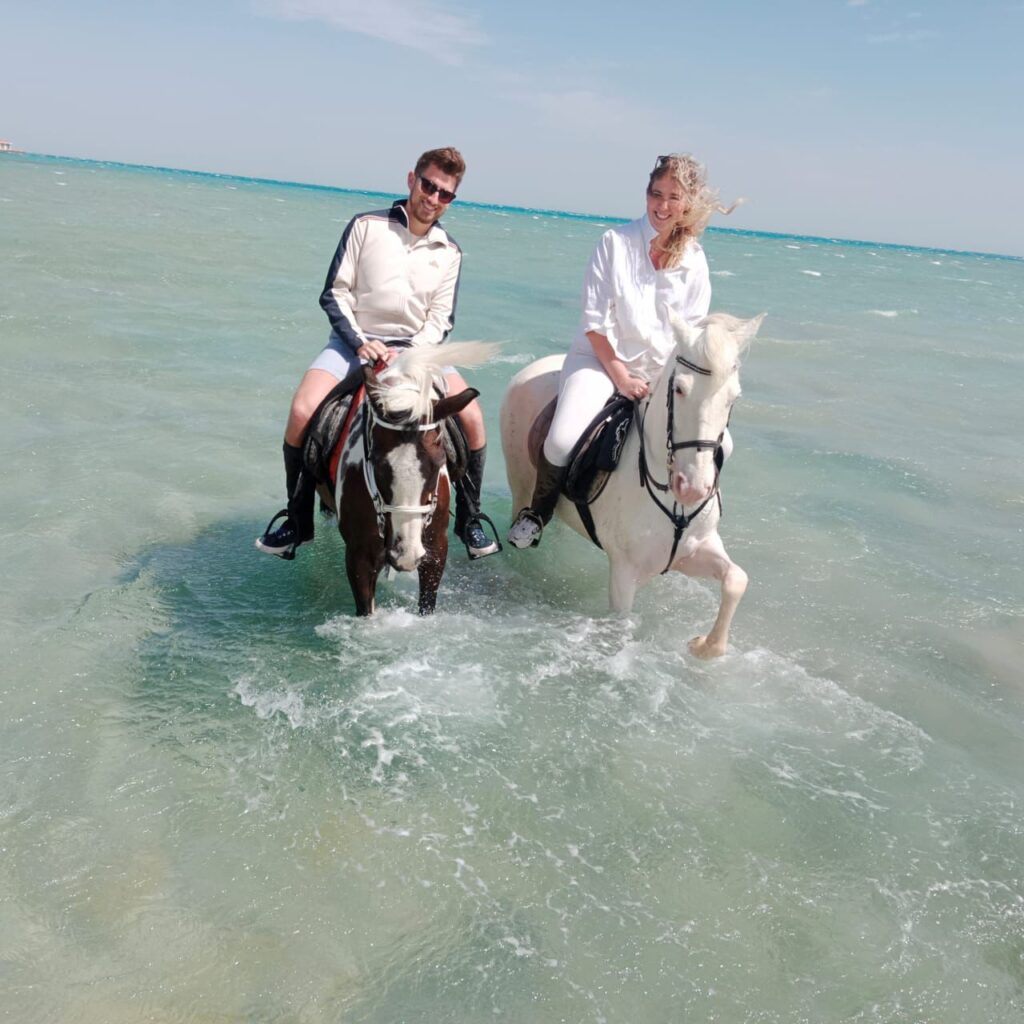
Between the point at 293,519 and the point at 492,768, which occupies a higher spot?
the point at 293,519

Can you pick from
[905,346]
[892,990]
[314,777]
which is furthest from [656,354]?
[905,346]

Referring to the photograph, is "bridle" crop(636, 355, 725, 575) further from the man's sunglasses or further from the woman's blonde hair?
the man's sunglasses

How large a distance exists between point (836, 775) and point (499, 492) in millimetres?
4509

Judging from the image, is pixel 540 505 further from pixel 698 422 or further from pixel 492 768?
pixel 492 768

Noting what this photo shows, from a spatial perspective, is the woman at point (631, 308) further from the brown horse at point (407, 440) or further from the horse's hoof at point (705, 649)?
the horse's hoof at point (705, 649)

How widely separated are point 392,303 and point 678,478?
2085 mm

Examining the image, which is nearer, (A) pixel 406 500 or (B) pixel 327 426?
(A) pixel 406 500

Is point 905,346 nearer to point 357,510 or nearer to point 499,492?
point 499,492

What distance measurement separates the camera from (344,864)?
3.62 metres

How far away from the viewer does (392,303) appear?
17.8ft

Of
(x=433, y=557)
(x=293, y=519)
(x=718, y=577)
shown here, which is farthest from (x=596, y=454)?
(x=293, y=519)

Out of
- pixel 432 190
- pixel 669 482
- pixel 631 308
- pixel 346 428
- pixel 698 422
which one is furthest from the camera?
pixel 631 308

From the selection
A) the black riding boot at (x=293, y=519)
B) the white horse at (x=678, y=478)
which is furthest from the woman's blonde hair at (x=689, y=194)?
the black riding boot at (x=293, y=519)

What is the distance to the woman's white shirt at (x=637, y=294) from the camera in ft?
17.5
